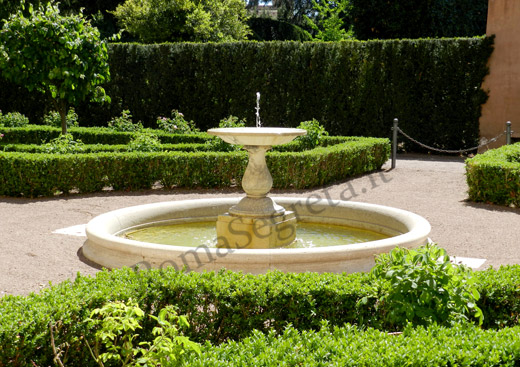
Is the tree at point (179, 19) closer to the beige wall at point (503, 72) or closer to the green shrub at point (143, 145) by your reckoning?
the beige wall at point (503, 72)

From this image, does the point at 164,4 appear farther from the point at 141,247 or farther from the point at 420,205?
the point at 141,247

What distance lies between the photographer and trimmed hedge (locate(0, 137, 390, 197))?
9.50m

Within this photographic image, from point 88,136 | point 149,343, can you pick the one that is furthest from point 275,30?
point 149,343

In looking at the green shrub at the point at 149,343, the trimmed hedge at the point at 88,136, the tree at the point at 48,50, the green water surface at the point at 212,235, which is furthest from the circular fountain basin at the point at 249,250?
the trimmed hedge at the point at 88,136

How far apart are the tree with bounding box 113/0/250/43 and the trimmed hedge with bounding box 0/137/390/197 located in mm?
15776

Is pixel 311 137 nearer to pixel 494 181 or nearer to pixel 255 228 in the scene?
pixel 494 181

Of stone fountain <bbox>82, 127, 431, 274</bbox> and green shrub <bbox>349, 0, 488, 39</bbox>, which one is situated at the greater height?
green shrub <bbox>349, 0, 488, 39</bbox>

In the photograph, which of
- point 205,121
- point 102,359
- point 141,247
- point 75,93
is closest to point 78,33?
point 75,93

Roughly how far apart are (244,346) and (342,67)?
14.9 m

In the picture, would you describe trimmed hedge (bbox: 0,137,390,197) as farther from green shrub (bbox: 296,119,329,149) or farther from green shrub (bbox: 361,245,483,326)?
green shrub (bbox: 361,245,483,326)

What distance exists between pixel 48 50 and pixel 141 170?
3.90 m

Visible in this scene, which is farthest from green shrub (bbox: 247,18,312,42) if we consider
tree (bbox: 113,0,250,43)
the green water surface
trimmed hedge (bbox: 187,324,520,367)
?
trimmed hedge (bbox: 187,324,520,367)

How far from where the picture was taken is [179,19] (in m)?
25.5

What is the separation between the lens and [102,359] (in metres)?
3.04
